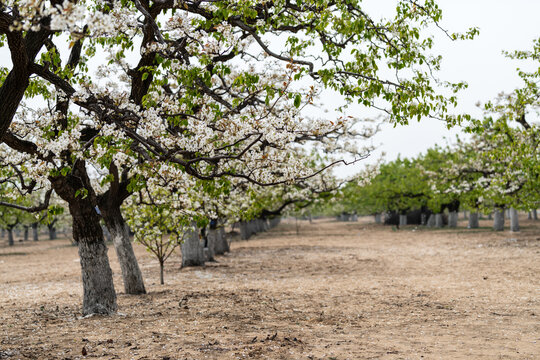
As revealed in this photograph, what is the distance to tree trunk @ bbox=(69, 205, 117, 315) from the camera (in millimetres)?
10344

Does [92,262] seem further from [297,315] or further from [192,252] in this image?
[192,252]

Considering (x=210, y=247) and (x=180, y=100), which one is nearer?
(x=180, y=100)


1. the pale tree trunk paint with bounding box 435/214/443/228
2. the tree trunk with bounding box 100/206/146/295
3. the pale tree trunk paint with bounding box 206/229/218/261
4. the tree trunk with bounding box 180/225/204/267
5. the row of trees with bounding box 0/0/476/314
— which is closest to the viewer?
the row of trees with bounding box 0/0/476/314

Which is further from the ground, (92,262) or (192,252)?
(92,262)

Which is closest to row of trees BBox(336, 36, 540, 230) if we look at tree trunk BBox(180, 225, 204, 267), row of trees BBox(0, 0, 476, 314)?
row of trees BBox(0, 0, 476, 314)

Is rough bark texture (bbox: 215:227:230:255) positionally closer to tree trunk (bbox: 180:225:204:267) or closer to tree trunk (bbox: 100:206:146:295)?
tree trunk (bbox: 180:225:204:267)

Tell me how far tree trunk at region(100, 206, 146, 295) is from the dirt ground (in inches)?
20.4

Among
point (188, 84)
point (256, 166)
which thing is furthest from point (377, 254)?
point (188, 84)

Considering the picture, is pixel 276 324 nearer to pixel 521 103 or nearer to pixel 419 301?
pixel 419 301

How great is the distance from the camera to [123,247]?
13.4 meters

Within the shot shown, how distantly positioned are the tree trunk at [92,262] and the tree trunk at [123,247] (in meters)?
2.21

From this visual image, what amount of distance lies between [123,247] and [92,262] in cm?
291

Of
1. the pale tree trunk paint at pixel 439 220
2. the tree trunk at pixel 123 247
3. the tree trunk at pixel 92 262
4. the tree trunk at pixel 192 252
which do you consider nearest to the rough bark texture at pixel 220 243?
the tree trunk at pixel 192 252

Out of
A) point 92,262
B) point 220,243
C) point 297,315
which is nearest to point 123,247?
point 92,262
